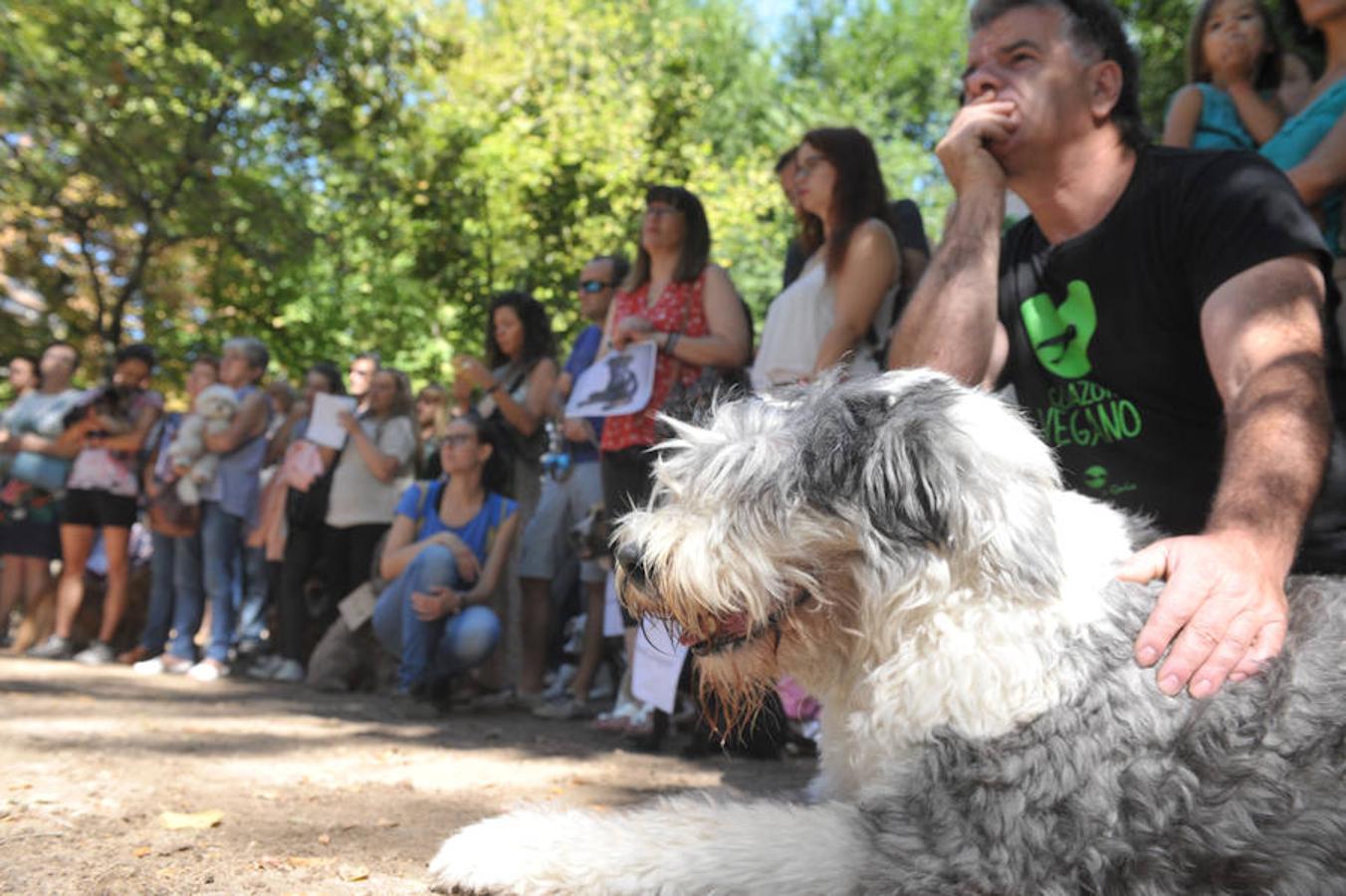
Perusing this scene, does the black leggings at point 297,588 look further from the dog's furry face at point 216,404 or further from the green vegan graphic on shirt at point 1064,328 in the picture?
the green vegan graphic on shirt at point 1064,328

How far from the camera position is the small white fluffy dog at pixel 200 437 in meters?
8.65

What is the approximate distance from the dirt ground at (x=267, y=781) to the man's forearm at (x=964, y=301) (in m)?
1.57

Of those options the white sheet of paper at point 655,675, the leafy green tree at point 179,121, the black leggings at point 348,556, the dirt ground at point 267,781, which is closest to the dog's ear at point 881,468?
the dirt ground at point 267,781

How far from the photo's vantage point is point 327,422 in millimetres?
8664

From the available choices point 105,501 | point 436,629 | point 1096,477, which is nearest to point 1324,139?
point 1096,477

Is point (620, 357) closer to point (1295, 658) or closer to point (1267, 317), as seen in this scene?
point (1267, 317)

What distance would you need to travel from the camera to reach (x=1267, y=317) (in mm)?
2475

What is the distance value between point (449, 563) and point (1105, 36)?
4.82 meters

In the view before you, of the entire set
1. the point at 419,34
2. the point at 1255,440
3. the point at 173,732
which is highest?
the point at 419,34

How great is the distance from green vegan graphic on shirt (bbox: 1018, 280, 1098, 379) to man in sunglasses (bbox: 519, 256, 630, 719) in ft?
12.4

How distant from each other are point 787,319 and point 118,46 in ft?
33.4

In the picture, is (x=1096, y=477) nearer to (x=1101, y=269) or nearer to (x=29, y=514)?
(x=1101, y=269)

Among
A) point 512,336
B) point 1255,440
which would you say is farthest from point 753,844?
point 512,336

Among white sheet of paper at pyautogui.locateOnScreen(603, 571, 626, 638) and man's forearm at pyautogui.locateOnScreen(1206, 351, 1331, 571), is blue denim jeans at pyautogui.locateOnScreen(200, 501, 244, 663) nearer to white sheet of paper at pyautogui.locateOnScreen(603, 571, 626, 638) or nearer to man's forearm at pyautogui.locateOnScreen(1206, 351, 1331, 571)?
white sheet of paper at pyautogui.locateOnScreen(603, 571, 626, 638)
